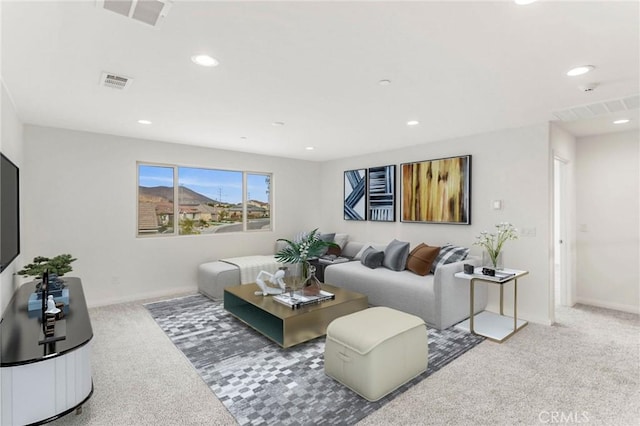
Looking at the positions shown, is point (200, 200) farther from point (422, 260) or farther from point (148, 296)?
point (422, 260)

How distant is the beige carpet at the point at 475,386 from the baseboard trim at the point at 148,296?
1.06 meters

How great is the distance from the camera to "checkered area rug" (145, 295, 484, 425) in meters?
2.13

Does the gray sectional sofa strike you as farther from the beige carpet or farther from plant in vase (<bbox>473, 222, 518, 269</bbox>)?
the beige carpet

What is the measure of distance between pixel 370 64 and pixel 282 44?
646mm

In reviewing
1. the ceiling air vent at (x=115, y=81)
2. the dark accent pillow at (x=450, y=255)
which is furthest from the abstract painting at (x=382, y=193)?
the ceiling air vent at (x=115, y=81)

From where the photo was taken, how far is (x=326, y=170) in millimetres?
6840

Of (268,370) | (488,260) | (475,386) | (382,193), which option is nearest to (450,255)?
(488,260)

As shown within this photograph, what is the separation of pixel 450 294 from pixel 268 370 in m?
2.16

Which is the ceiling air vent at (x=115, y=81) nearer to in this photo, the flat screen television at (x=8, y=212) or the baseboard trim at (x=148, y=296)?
the flat screen television at (x=8, y=212)

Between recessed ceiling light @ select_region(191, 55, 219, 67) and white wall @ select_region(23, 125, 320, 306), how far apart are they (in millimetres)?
3067

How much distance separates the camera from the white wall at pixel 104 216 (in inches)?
159

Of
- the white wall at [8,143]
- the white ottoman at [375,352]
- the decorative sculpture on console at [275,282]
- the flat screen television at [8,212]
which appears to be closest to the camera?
the white ottoman at [375,352]

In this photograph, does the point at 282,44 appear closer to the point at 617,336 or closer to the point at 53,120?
the point at 53,120

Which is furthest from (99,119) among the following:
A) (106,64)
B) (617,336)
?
(617,336)
